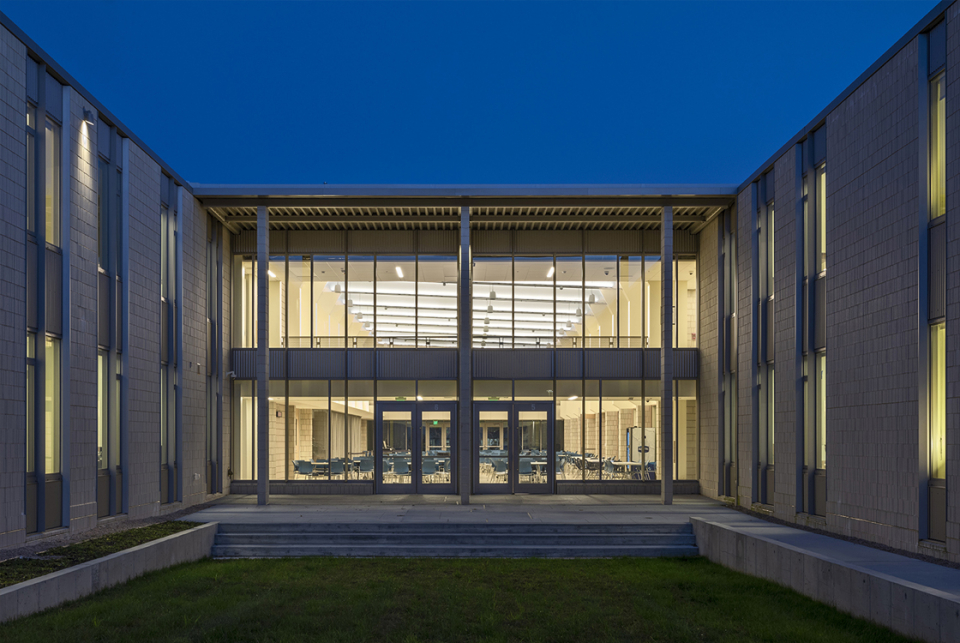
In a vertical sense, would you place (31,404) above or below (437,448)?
above

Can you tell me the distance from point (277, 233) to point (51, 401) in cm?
965

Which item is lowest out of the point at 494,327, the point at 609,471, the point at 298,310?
the point at 609,471

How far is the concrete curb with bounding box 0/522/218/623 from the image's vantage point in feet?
27.3

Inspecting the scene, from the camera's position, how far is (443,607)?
962 cm

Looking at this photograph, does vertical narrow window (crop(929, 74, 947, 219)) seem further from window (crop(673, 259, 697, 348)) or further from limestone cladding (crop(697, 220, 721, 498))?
window (crop(673, 259, 697, 348))

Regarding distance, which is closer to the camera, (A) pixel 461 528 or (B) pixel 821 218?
(A) pixel 461 528

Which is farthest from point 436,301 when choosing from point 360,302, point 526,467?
point 526,467

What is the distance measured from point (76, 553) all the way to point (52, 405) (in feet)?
10.1

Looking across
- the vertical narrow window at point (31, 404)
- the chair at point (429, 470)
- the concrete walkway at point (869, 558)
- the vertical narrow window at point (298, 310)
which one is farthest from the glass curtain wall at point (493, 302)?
the vertical narrow window at point (31, 404)

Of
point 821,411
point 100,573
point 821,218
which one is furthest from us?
point 821,218

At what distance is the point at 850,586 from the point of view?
347 inches

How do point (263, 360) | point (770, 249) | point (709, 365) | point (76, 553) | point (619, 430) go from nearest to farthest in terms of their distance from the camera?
point (76, 553) < point (770, 249) < point (263, 360) < point (709, 365) < point (619, 430)

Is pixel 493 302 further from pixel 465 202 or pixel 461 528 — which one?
pixel 461 528

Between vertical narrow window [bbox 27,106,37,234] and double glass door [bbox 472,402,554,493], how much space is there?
11371mm
